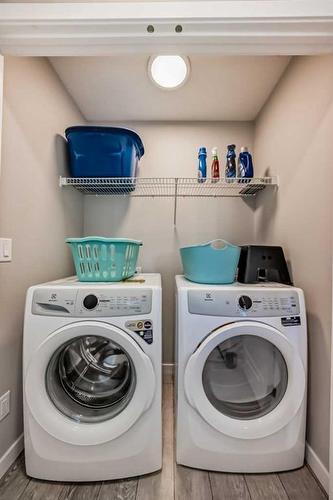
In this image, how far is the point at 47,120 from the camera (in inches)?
66.7

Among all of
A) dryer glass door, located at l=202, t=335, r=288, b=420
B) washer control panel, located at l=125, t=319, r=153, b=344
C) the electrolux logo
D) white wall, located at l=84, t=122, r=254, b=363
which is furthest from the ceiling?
dryer glass door, located at l=202, t=335, r=288, b=420

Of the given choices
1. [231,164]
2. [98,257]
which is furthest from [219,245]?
[231,164]

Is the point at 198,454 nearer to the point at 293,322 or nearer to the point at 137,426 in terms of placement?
the point at 137,426

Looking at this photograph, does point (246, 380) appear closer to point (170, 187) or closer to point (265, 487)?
point (265, 487)

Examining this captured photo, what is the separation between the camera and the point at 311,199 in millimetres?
1396

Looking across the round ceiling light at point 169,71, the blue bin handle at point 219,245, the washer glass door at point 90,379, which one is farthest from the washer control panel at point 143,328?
the round ceiling light at point 169,71

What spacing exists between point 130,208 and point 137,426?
1.67m

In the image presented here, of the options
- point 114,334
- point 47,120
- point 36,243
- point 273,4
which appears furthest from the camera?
point 47,120

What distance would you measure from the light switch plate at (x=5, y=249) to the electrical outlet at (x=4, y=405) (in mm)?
662

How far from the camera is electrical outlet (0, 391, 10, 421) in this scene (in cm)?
125

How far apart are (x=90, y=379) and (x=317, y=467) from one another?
1189mm

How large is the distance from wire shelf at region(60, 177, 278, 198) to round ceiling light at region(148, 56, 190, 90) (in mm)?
656

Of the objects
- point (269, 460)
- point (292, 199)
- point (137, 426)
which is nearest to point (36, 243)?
point (137, 426)

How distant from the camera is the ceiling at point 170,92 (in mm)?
1691
